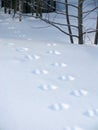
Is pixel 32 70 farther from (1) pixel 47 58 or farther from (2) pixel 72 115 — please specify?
(2) pixel 72 115

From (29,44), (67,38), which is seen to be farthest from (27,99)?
(67,38)

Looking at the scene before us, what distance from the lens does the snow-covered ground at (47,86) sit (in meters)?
3.08

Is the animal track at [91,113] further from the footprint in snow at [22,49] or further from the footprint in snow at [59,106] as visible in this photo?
the footprint in snow at [22,49]

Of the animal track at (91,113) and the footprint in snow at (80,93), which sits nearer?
the animal track at (91,113)

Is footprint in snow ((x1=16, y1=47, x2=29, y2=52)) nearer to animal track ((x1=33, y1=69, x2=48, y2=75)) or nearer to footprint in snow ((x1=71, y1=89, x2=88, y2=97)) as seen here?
animal track ((x1=33, y1=69, x2=48, y2=75))

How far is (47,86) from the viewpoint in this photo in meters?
3.81

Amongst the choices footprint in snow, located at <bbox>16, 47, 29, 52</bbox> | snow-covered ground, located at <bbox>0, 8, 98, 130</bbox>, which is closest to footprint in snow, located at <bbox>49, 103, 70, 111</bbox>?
snow-covered ground, located at <bbox>0, 8, 98, 130</bbox>

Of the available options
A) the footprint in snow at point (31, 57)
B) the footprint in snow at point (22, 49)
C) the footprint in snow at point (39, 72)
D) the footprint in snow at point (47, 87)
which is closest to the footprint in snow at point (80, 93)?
the footprint in snow at point (47, 87)

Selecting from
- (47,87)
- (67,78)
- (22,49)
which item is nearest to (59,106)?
(47,87)

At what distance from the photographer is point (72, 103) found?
11.3ft

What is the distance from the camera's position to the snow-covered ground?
10.1 ft

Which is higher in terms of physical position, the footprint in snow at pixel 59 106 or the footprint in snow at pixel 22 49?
the footprint in snow at pixel 22 49

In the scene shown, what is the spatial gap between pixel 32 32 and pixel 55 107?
46.2 ft

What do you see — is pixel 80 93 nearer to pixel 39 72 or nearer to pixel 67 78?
pixel 67 78
